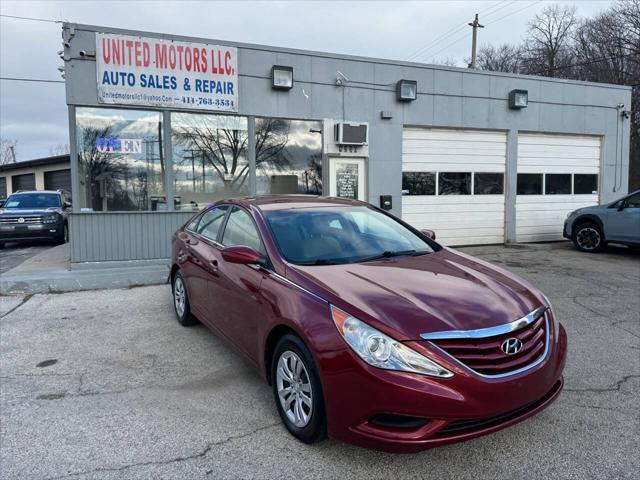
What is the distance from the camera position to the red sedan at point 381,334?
8.08 ft

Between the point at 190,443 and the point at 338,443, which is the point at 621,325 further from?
the point at 190,443

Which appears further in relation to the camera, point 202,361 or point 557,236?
point 557,236

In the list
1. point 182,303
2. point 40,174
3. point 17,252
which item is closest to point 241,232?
point 182,303

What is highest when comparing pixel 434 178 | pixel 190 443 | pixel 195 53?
pixel 195 53

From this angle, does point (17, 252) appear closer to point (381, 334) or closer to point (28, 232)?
point (28, 232)

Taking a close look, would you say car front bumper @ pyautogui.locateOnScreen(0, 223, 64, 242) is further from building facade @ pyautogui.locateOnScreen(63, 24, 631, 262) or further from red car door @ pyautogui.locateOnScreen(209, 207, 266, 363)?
red car door @ pyautogui.locateOnScreen(209, 207, 266, 363)

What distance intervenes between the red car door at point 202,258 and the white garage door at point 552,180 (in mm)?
9642

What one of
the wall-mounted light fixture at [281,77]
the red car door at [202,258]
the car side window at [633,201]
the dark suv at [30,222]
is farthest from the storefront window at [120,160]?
the car side window at [633,201]

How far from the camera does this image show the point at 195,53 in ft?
29.4

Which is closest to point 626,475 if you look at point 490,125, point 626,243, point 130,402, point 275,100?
point 130,402

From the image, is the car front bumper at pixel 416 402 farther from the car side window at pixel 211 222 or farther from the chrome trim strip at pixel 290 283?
the car side window at pixel 211 222

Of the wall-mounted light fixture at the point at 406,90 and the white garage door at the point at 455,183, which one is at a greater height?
the wall-mounted light fixture at the point at 406,90

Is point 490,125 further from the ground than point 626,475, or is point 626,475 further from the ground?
point 490,125

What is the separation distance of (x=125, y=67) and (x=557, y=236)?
11.2 metres
